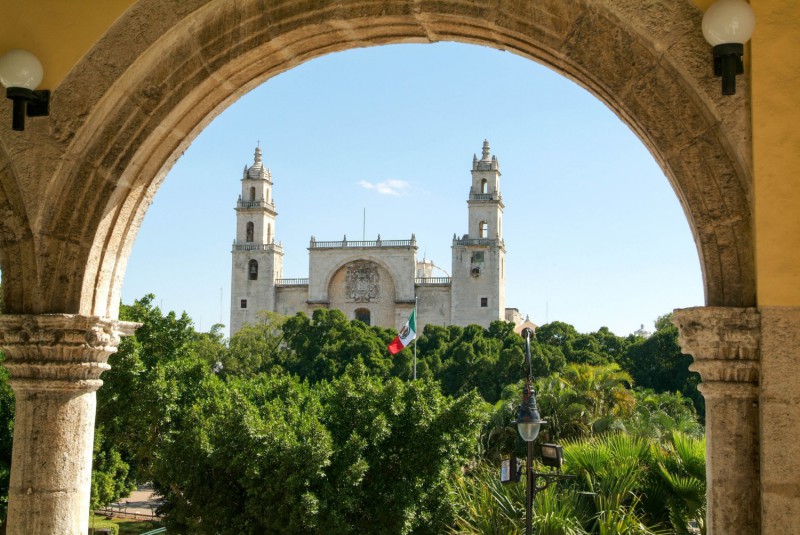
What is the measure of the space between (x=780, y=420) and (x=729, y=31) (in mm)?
1255

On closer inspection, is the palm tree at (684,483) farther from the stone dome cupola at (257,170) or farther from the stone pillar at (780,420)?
the stone dome cupola at (257,170)

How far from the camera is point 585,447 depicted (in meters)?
5.48

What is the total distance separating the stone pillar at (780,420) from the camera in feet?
9.31

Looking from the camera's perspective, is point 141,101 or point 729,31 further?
point 141,101

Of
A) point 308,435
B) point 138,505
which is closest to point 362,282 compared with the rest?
point 138,505

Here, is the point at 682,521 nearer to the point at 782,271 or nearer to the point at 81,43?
the point at 782,271

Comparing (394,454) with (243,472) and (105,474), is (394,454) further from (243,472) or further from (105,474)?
(105,474)

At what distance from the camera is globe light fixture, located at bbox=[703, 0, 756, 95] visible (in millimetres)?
2867

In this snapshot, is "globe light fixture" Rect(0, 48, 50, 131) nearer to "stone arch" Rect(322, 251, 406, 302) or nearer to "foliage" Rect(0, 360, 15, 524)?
"foliage" Rect(0, 360, 15, 524)

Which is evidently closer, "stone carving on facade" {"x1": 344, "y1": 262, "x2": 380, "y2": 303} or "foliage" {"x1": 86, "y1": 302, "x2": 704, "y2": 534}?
"foliage" {"x1": 86, "y1": 302, "x2": 704, "y2": 534}

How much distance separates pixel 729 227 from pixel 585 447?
2.77m

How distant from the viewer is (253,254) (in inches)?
2062

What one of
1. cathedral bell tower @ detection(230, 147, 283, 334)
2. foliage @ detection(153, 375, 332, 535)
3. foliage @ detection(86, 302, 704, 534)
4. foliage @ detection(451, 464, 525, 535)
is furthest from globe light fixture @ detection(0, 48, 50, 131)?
cathedral bell tower @ detection(230, 147, 283, 334)

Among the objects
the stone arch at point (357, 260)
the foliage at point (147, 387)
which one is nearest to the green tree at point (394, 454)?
the foliage at point (147, 387)
